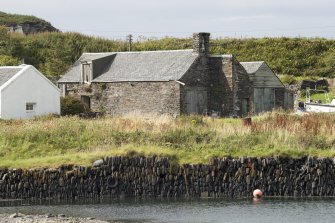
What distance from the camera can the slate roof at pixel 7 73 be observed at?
164ft

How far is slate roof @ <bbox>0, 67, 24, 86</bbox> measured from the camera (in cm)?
5009

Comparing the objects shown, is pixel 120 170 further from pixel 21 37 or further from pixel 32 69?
pixel 21 37

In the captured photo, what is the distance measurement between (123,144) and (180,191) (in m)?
3.73

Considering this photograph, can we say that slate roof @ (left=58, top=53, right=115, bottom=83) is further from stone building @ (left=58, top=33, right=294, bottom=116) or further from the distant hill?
the distant hill

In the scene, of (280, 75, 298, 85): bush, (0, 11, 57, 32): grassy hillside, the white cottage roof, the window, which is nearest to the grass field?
the white cottage roof

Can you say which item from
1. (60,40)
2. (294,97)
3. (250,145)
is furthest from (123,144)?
(60,40)

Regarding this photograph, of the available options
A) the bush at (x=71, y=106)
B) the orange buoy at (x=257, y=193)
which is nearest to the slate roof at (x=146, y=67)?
the bush at (x=71, y=106)

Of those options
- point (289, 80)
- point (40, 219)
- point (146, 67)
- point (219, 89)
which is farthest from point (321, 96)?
point (40, 219)

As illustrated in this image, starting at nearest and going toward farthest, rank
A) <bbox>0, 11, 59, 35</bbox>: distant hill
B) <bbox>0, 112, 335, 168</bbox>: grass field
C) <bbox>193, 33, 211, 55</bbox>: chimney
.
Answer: <bbox>0, 112, 335, 168</bbox>: grass field
<bbox>193, 33, 211, 55</bbox>: chimney
<bbox>0, 11, 59, 35</bbox>: distant hill

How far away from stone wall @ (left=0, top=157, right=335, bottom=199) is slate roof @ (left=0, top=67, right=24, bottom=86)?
1650 centimetres

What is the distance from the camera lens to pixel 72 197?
3406 centimetres

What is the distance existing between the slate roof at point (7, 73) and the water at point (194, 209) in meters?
17.7

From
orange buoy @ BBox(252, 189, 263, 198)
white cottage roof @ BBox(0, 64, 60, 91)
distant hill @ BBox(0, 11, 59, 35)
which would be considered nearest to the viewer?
orange buoy @ BBox(252, 189, 263, 198)

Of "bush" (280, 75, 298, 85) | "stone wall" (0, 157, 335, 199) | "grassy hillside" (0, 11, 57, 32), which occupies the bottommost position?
"stone wall" (0, 157, 335, 199)
